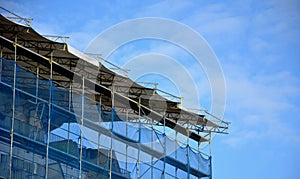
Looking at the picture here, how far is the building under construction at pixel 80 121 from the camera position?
101 feet

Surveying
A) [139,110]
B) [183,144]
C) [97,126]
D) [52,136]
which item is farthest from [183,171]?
[52,136]

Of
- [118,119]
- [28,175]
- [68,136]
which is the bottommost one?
[28,175]

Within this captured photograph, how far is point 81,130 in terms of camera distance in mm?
34000

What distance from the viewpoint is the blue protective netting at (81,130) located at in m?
30.8

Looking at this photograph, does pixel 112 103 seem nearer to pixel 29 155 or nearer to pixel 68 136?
pixel 68 136

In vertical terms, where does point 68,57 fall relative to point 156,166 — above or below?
above

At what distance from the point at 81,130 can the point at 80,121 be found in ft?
1.17

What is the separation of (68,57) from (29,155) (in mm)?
5408

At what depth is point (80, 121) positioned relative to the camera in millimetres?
33969

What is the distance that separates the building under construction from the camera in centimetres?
3073

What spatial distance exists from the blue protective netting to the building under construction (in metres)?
0.04

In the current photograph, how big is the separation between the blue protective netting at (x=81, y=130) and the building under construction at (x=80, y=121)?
0.12 feet

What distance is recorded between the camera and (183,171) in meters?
40.2

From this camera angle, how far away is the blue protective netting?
30.8 metres
